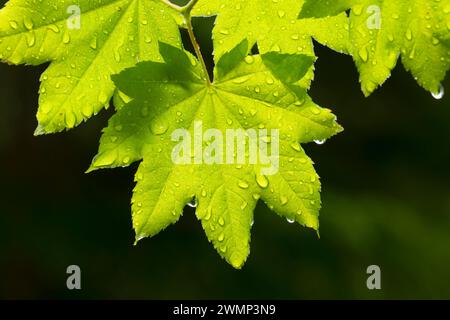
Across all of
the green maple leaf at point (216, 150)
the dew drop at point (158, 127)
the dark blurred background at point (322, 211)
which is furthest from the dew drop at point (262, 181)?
the dark blurred background at point (322, 211)

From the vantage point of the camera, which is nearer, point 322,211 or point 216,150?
point 216,150

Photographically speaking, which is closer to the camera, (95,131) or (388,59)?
(388,59)

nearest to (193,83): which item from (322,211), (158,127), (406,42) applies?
(158,127)

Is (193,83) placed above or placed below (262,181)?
above

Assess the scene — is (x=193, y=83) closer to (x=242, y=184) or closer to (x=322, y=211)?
(x=242, y=184)

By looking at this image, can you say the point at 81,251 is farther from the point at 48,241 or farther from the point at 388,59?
the point at 388,59

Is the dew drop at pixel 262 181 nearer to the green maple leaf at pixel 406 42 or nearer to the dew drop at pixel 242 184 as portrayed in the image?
the dew drop at pixel 242 184

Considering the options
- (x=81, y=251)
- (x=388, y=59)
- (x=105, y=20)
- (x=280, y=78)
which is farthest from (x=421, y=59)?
(x=81, y=251)
